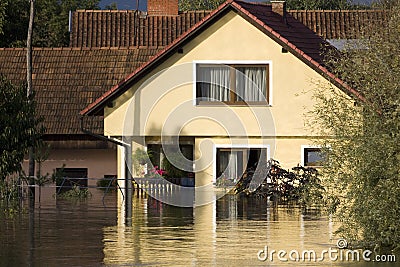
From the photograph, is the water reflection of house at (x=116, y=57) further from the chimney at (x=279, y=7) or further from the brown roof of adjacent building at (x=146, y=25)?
the chimney at (x=279, y=7)

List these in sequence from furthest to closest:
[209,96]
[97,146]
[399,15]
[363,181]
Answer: [97,146]
[209,96]
[399,15]
[363,181]

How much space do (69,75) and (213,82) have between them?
7.62 meters

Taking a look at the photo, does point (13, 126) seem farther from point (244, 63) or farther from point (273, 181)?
point (244, 63)

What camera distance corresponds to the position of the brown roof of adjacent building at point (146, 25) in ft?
157

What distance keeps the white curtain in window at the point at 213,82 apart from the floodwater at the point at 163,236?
7559 mm

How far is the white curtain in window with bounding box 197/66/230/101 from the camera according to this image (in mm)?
34969

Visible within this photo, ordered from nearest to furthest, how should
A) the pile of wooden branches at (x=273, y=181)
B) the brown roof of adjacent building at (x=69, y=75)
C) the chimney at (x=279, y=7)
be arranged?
the pile of wooden branches at (x=273, y=181) < the chimney at (x=279, y=7) < the brown roof of adjacent building at (x=69, y=75)

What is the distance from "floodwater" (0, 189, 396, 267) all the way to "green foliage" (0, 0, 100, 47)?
14.1 metres

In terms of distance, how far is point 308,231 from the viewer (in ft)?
67.5

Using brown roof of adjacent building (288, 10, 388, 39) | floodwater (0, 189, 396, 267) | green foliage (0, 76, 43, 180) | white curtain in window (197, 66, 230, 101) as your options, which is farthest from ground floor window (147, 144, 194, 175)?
brown roof of adjacent building (288, 10, 388, 39)

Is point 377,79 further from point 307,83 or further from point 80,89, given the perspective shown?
point 80,89

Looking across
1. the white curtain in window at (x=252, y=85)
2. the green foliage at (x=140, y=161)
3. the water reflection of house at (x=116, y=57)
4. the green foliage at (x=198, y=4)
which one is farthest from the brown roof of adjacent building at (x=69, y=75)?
the green foliage at (x=198, y=4)

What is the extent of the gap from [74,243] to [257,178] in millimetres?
14319

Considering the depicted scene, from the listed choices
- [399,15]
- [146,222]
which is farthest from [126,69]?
[399,15]
